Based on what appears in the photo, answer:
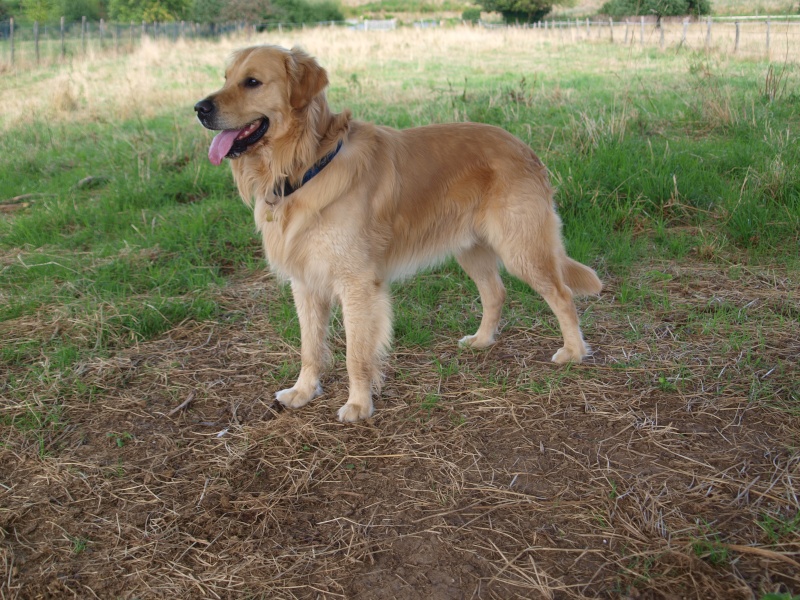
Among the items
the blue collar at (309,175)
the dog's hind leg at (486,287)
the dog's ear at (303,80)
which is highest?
the dog's ear at (303,80)

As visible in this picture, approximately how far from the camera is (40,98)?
1148cm

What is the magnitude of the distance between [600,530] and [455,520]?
1.59 feet

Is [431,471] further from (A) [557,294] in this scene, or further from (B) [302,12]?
(B) [302,12]

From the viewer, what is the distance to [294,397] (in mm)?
3141

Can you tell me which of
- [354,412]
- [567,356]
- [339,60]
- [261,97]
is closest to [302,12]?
[339,60]

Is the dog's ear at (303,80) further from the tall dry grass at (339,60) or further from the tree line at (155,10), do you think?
the tree line at (155,10)

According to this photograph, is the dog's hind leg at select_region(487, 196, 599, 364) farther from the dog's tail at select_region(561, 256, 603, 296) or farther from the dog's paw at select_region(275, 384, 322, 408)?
the dog's paw at select_region(275, 384, 322, 408)

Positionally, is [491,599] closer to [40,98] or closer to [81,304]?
[81,304]

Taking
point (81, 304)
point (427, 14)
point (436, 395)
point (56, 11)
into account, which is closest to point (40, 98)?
point (81, 304)

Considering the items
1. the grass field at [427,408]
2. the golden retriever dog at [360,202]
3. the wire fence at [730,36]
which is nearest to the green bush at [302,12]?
the wire fence at [730,36]

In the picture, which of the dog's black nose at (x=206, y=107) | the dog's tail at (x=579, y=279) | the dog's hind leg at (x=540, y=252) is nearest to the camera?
the dog's black nose at (x=206, y=107)

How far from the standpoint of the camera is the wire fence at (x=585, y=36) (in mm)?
11477

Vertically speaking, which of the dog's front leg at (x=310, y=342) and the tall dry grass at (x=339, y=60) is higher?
the tall dry grass at (x=339, y=60)

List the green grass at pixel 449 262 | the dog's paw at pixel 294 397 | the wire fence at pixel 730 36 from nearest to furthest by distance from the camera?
the dog's paw at pixel 294 397 < the green grass at pixel 449 262 < the wire fence at pixel 730 36
